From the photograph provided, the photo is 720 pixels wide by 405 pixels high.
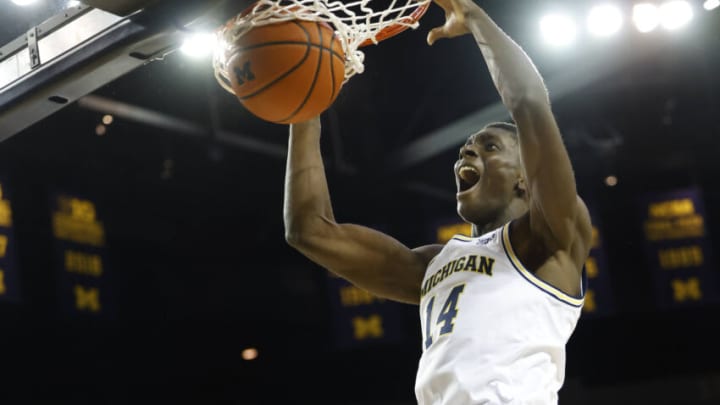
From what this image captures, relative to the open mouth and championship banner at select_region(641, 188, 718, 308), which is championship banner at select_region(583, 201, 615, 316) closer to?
championship banner at select_region(641, 188, 718, 308)

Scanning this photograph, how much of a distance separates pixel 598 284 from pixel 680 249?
2.34ft

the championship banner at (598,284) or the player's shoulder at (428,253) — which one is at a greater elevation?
the championship banner at (598,284)

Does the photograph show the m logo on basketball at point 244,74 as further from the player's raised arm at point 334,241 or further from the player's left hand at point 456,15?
the player's left hand at point 456,15

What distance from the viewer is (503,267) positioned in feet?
8.92

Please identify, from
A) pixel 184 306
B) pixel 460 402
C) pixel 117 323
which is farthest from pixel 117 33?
pixel 184 306

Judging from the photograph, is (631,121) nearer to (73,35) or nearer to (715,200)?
(715,200)

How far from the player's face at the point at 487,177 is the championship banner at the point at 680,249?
550cm

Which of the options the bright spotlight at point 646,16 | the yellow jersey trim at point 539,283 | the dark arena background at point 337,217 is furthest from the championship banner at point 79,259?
the yellow jersey trim at point 539,283

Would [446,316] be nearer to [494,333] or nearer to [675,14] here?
[494,333]

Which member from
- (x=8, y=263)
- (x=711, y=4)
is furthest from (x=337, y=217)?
(x=711, y=4)

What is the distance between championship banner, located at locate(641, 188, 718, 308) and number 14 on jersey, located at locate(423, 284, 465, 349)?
19.0 feet

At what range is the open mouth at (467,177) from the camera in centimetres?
302

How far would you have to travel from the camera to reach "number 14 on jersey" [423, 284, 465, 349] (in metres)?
2.68

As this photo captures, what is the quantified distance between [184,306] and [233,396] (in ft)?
3.81
